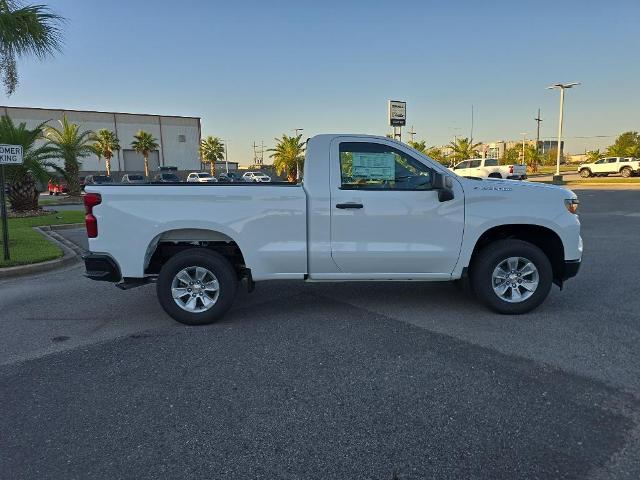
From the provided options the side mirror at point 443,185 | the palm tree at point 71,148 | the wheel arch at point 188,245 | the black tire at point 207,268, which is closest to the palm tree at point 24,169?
the palm tree at point 71,148

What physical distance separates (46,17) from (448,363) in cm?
1076

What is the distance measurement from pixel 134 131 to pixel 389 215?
76313mm

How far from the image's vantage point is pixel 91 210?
15.6 feet

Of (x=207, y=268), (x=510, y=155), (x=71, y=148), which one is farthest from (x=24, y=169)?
(x=510, y=155)

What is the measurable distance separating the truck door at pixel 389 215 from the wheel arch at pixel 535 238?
1.57 feet

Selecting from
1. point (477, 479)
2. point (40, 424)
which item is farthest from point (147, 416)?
point (477, 479)

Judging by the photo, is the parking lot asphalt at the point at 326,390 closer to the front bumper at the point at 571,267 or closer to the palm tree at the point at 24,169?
the front bumper at the point at 571,267

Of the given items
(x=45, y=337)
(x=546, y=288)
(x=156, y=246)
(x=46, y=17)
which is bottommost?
(x=45, y=337)

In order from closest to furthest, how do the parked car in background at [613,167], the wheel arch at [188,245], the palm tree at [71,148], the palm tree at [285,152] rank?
1. the wheel arch at [188,245]
2. the palm tree at [71,148]
3. the parked car in background at [613,167]
4. the palm tree at [285,152]

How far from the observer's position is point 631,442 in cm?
273

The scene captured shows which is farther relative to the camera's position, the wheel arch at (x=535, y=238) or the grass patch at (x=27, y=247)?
the grass patch at (x=27, y=247)

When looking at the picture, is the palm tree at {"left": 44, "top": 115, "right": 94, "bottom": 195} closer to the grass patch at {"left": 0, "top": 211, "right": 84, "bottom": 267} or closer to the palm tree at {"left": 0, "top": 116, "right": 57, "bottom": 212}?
the palm tree at {"left": 0, "top": 116, "right": 57, "bottom": 212}

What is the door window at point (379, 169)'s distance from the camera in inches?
194

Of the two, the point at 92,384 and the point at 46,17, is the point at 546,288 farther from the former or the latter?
the point at 46,17
